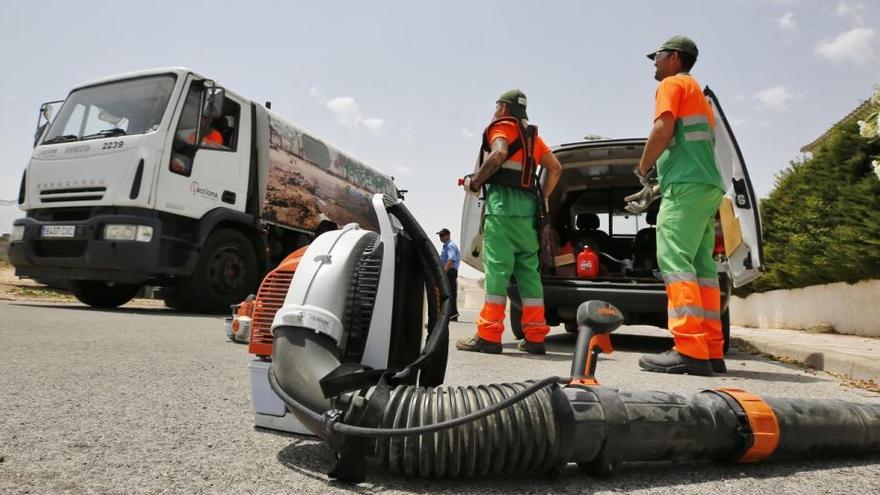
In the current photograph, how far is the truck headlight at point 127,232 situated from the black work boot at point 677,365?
5285mm

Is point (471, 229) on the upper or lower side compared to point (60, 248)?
upper

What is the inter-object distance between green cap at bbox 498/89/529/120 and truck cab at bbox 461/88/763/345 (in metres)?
0.90

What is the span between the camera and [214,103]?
713cm

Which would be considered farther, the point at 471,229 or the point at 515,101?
the point at 471,229

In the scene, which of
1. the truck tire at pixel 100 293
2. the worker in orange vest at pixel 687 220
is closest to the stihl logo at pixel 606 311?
the worker in orange vest at pixel 687 220

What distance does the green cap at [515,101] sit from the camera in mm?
4996

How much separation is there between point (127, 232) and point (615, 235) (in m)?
5.36

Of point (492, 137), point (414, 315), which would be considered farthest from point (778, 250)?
point (414, 315)

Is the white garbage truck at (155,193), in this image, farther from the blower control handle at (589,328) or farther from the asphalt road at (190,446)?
the blower control handle at (589,328)

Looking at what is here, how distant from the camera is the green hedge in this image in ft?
22.8

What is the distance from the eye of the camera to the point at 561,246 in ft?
21.5

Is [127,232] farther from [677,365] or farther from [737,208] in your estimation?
[737,208]

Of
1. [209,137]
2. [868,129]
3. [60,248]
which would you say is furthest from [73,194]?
[868,129]

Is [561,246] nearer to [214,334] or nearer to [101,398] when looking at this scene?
[214,334]
